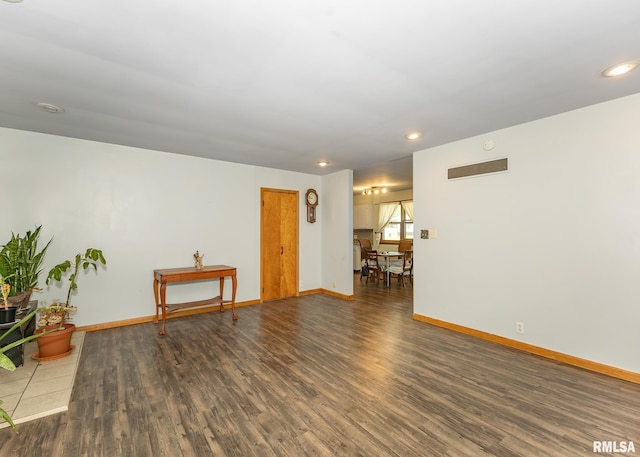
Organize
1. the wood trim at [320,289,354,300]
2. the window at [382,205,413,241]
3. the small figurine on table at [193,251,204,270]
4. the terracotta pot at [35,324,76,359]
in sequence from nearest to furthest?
1. the terracotta pot at [35,324,76,359]
2. the small figurine on table at [193,251,204,270]
3. the wood trim at [320,289,354,300]
4. the window at [382,205,413,241]

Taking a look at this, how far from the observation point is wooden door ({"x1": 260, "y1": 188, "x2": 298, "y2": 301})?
5438 millimetres

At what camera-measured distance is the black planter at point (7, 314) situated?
8.29 ft

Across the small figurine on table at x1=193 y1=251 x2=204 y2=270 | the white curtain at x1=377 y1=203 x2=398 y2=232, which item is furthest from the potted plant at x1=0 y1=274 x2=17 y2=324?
the white curtain at x1=377 y1=203 x2=398 y2=232

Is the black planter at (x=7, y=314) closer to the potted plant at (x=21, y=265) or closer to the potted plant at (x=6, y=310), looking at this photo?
the potted plant at (x=6, y=310)

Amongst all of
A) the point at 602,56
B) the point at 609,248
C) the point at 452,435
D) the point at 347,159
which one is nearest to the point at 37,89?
the point at 347,159

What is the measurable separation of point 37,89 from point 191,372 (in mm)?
2808

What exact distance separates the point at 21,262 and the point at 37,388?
147 centimetres

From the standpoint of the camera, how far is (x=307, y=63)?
6.66ft

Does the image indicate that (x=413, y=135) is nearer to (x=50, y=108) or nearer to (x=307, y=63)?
(x=307, y=63)

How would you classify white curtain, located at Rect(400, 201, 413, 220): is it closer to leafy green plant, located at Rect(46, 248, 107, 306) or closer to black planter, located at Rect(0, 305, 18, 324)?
leafy green plant, located at Rect(46, 248, 107, 306)

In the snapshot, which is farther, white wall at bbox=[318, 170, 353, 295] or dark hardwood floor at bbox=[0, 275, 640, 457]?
white wall at bbox=[318, 170, 353, 295]

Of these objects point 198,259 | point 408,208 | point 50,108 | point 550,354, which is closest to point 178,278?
point 198,259

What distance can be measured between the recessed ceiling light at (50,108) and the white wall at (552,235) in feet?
14.5

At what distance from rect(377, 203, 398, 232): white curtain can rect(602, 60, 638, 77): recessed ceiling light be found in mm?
7026
